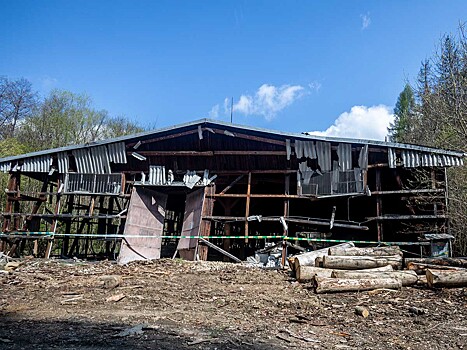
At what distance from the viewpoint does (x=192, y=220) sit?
14820 mm

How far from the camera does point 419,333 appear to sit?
520 cm

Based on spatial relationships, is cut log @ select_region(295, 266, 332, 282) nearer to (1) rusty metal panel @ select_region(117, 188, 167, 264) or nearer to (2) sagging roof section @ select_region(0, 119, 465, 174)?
(2) sagging roof section @ select_region(0, 119, 465, 174)

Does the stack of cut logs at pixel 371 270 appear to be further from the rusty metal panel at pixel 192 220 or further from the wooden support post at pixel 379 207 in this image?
the rusty metal panel at pixel 192 220

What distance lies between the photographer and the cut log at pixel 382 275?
8191 millimetres

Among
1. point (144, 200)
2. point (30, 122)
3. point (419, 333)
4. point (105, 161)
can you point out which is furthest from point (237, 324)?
point (30, 122)

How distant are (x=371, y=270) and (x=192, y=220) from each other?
25.7 ft

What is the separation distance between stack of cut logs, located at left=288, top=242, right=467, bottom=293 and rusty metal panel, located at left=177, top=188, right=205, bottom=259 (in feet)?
16.5

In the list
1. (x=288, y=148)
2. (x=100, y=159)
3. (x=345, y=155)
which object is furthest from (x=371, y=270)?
(x=100, y=159)

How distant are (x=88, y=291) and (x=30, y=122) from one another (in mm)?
24529

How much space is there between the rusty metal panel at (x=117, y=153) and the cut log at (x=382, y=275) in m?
10.2

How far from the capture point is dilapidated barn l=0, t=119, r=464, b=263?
13305 millimetres

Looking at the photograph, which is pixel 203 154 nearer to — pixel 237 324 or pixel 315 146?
pixel 315 146

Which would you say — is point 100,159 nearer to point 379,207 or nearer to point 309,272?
point 309,272

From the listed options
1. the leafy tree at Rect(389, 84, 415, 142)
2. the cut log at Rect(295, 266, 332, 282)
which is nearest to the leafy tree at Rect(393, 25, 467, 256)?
the cut log at Rect(295, 266, 332, 282)
